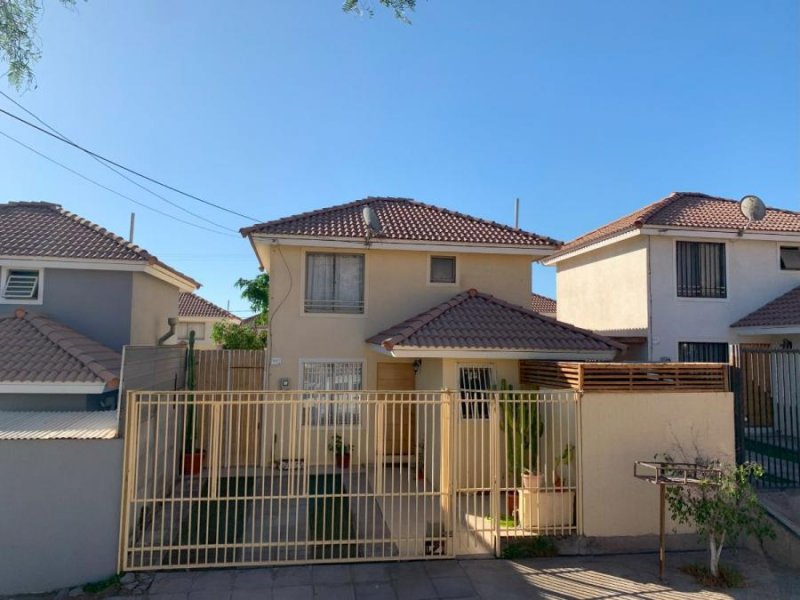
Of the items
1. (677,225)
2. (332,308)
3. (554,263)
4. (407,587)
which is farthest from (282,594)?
(554,263)

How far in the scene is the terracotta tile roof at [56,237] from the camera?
11641mm

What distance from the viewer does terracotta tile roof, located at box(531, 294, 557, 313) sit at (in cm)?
2764

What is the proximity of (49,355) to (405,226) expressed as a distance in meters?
8.84

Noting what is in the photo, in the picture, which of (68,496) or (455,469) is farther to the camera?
(455,469)

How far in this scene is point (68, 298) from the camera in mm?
11742

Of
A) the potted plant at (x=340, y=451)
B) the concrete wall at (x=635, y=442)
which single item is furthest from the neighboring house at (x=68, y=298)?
the concrete wall at (x=635, y=442)

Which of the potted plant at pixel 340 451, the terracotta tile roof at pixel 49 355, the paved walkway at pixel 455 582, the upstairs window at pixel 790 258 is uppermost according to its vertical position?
the upstairs window at pixel 790 258

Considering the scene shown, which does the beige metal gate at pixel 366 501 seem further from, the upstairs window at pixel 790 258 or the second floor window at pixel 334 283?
the upstairs window at pixel 790 258

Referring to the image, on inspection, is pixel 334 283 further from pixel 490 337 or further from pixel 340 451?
pixel 490 337

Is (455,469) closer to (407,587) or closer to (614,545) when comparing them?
(407,587)

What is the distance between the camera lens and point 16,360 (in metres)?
9.14

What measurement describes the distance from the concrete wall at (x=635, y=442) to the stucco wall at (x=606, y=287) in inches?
273

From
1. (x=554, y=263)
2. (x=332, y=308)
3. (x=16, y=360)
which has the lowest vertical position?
(x=16, y=360)

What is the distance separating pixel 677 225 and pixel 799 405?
6.31 metres
